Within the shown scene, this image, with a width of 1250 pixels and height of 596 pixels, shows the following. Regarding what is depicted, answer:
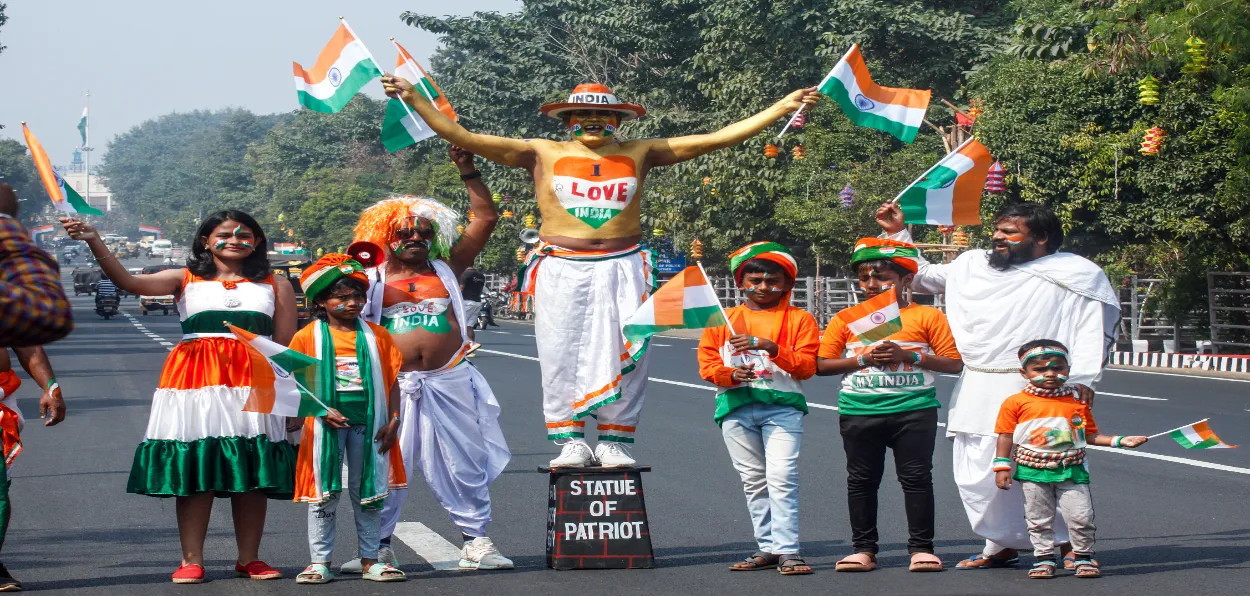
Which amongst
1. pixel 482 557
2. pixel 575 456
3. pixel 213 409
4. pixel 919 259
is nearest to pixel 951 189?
pixel 919 259

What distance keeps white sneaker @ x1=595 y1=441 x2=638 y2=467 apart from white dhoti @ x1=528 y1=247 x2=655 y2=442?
0.04m

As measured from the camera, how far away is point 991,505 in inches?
293

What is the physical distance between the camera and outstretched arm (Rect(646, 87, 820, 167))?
7898 mm

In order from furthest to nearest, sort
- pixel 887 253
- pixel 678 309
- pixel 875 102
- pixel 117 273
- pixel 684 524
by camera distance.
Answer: pixel 684 524 < pixel 875 102 < pixel 887 253 < pixel 678 309 < pixel 117 273

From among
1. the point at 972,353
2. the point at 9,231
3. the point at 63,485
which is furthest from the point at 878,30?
the point at 9,231

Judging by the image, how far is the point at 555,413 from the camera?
313 inches

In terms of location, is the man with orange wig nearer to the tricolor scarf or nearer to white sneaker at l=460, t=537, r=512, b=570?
white sneaker at l=460, t=537, r=512, b=570

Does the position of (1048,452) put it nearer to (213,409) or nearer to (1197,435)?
(1197,435)

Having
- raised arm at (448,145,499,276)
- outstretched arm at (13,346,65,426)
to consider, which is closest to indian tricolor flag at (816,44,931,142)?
raised arm at (448,145,499,276)

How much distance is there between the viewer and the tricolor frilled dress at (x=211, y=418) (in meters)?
7.12

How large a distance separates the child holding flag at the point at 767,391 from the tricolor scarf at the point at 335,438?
1509 mm

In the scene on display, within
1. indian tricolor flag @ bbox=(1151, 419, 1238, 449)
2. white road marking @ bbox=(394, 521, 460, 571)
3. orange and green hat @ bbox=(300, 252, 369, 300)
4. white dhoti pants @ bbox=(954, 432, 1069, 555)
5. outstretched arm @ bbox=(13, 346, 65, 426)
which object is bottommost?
white road marking @ bbox=(394, 521, 460, 571)

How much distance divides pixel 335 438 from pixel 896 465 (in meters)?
2.54

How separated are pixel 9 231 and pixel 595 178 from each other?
4.54 meters
